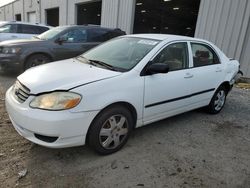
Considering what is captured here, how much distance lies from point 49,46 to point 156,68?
15.4ft

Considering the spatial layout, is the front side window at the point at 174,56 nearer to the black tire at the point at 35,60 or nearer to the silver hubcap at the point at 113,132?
the silver hubcap at the point at 113,132

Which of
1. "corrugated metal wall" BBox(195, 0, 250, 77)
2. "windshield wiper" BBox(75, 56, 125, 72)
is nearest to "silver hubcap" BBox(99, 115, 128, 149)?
"windshield wiper" BBox(75, 56, 125, 72)

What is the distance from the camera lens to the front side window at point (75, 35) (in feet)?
24.0

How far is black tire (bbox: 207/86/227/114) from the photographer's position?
4.79 m

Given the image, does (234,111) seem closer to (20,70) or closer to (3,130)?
(3,130)

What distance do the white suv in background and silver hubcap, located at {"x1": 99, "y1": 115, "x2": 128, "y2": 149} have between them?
8.12 meters

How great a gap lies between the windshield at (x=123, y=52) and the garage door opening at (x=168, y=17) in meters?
14.1

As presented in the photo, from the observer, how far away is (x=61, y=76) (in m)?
2.98

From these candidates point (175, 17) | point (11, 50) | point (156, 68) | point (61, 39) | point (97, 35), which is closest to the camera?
point (156, 68)

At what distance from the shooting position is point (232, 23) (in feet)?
26.7

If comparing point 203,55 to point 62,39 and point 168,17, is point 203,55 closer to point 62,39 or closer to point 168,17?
point 62,39

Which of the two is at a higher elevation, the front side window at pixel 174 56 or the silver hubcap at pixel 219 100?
the front side window at pixel 174 56

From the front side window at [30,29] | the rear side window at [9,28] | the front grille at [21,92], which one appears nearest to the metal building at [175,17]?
the front side window at [30,29]

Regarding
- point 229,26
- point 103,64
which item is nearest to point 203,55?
point 103,64
